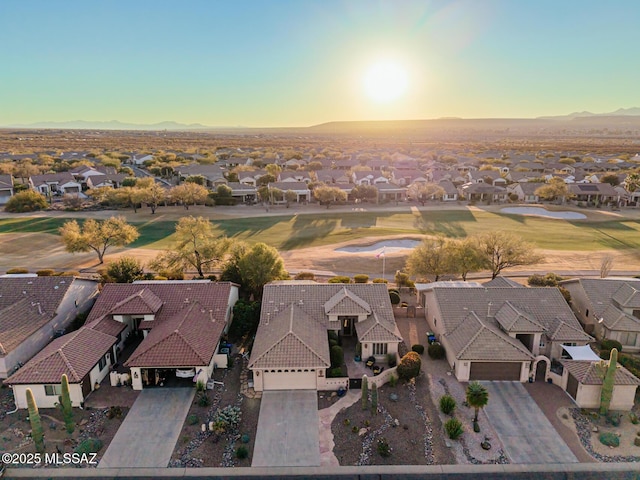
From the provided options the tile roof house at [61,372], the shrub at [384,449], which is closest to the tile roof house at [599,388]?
the shrub at [384,449]

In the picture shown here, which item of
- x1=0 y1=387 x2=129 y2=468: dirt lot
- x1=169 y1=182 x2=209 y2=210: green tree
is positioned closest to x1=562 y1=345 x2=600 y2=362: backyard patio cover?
x1=0 y1=387 x2=129 y2=468: dirt lot

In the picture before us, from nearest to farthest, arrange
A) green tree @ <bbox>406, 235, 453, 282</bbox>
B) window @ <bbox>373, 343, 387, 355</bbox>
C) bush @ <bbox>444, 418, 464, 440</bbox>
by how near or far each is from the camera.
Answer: bush @ <bbox>444, 418, 464, 440</bbox>, window @ <bbox>373, 343, 387, 355</bbox>, green tree @ <bbox>406, 235, 453, 282</bbox>

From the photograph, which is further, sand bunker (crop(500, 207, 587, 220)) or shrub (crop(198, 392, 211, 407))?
sand bunker (crop(500, 207, 587, 220))

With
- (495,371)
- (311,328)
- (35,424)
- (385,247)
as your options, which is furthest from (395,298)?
(35,424)

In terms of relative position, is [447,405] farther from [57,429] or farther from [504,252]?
[504,252]

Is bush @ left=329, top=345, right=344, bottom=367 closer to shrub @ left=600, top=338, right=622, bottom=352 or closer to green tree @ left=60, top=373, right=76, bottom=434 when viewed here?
green tree @ left=60, top=373, right=76, bottom=434

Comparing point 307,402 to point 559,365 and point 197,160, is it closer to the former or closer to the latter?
point 559,365

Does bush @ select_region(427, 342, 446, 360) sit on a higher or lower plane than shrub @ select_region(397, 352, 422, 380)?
lower
